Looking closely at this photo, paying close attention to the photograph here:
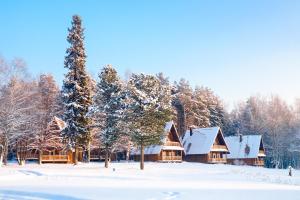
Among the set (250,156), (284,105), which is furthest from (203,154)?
(284,105)

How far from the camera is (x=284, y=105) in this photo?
371ft

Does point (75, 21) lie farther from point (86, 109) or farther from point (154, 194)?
point (154, 194)

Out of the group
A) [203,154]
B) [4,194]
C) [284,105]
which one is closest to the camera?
[4,194]

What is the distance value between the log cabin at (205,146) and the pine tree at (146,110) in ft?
97.7

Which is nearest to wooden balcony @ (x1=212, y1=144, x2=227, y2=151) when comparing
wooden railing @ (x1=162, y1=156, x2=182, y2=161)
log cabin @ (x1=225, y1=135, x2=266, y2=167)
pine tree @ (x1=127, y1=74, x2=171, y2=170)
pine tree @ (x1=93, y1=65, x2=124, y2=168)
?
wooden railing @ (x1=162, y1=156, x2=182, y2=161)

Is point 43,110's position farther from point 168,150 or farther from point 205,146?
point 205,146

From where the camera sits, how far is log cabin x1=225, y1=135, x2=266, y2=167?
8724 cm

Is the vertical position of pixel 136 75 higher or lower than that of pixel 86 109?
higher

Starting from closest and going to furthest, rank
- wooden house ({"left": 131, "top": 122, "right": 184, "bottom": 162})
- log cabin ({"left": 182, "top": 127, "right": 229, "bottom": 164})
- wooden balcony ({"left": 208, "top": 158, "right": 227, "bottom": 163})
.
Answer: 1. wooden house ({"left": 131, "top": 122, "right": 184, "bottom": 162})
2. log cabin ({"left": 182, "top": 127, "right": 229, "bottom": 164})
3. wooden balcony ({"left": 208, "top": 158, "right": 227, "bottom": 163})

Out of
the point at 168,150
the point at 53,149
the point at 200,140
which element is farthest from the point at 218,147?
the point at 53,149

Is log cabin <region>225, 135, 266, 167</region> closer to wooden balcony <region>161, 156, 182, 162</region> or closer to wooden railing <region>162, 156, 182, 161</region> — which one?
wooden railing <region>162, 156, 182, 161</region>

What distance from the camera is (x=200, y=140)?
7950cm

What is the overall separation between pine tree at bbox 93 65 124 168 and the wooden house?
1838 centimetres

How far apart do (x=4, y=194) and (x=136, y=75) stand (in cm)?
3146
